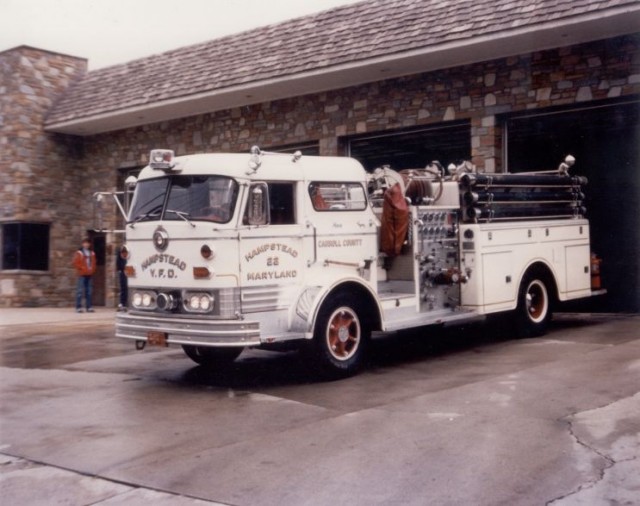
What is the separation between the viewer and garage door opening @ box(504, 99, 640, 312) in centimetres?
1477

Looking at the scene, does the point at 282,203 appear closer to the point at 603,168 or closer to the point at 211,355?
the point at 211,355

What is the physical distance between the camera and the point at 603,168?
49.8ft

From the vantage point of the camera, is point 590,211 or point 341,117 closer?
point 590,211

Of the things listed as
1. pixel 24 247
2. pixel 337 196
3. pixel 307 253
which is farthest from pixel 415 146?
pixel 24 247

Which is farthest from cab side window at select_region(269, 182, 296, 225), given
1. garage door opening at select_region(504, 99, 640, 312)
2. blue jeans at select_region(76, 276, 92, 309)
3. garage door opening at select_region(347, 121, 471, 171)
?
blue jeans at select_region(76, 276, 92, 309)

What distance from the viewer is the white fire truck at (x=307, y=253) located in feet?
28.4

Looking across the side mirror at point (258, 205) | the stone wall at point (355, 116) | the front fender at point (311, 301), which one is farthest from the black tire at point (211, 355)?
the stone wall at point (355, 116)

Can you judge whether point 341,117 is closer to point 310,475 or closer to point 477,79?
point 477,79

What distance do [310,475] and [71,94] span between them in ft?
66.4

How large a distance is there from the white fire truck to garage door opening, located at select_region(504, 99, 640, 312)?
4.01 metres

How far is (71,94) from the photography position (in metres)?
23.5

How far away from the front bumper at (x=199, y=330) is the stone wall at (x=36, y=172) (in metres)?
15.1

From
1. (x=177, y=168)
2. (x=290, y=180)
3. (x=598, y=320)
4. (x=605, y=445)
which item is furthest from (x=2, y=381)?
(x=598, y=320)

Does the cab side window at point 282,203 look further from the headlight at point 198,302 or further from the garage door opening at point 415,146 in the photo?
the garage door opening at point 415,146
